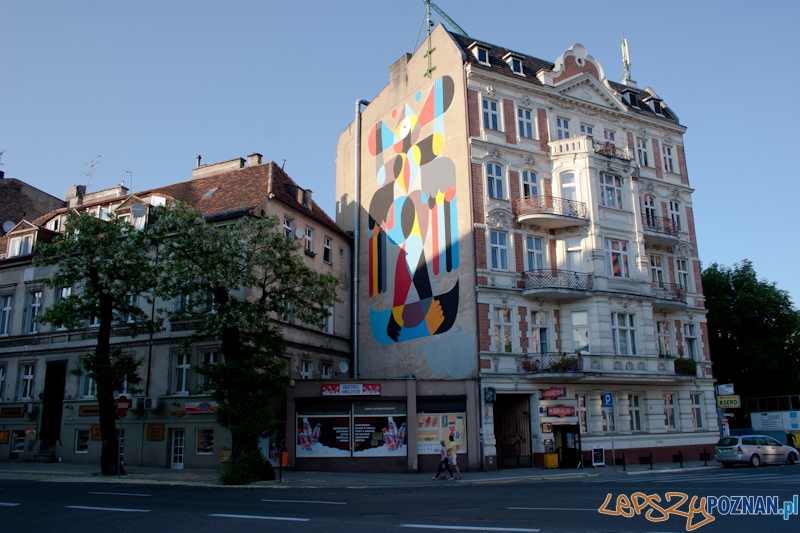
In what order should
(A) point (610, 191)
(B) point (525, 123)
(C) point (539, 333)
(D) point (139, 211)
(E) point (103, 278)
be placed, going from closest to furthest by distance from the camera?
(E) point (103, 278) < (D) point (139, 211) < (C) point (539, 333) < (B) point (525, 123) < (A) point (610, 191)

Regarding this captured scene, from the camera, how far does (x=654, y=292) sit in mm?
34750

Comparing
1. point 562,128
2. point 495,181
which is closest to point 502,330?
point 495,181

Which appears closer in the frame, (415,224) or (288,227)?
(288,227)

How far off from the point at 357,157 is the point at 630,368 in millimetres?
20071

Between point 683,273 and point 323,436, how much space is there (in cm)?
2286

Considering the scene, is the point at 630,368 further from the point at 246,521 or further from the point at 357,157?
the point at 246,521

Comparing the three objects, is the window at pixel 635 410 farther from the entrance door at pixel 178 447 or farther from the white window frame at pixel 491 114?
the entrance door at pixel 178 447

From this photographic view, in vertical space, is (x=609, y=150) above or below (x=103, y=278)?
above

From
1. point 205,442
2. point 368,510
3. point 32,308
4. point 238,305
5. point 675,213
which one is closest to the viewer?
point 368,510

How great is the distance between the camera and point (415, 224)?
113ft

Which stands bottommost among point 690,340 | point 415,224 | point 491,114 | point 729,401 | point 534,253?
point 729,401

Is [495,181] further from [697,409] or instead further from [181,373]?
[181,373]

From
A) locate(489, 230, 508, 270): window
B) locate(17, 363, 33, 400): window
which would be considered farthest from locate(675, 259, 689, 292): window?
locate(17, 363, 33, 400): window

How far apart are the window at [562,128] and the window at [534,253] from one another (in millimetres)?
6232
